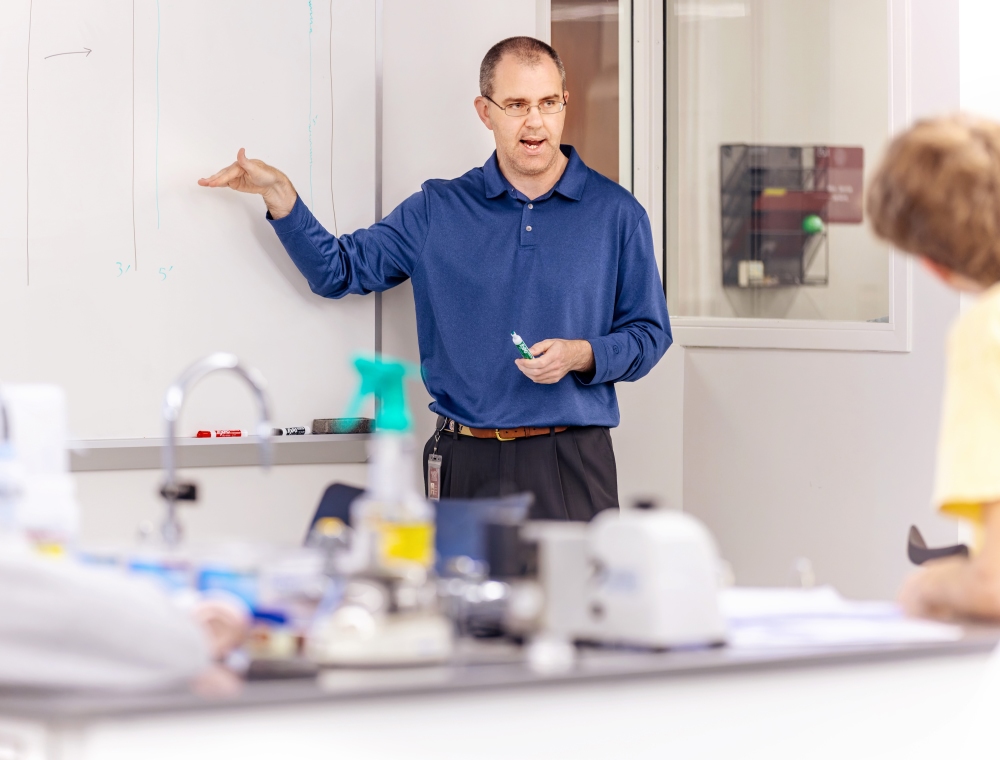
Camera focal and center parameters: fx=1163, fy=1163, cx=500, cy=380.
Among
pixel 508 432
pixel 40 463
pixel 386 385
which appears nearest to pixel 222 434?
pixel 508 432

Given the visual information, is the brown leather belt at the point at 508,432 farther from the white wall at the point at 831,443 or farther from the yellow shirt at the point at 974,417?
the yellow shirt at the point at 974,417

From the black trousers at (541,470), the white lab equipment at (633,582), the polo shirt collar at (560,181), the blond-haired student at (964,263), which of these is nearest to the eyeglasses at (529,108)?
the polo shirt collar at (560,181)

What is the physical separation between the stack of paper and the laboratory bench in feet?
0.07

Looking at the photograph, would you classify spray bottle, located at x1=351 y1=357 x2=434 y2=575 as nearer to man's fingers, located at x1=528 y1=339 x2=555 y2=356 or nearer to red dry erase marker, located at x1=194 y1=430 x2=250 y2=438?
man's fingers, located at x1=528 y1=339 x2=555 y2=356

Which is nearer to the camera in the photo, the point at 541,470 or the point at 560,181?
the point at 541,470

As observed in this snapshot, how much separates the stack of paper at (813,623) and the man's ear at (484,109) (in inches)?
68.2

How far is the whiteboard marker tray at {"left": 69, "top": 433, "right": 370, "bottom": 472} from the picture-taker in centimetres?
260

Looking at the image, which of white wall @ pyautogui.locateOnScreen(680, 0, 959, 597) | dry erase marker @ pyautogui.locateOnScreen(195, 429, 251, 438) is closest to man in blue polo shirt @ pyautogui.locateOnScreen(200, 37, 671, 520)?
dry erase marker @ pyautogui.locateOnScreen(195, 429, 251, 438)

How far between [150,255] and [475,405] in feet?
2.75

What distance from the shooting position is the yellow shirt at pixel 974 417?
1.35 metres

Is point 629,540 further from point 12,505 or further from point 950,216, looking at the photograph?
point 12,505

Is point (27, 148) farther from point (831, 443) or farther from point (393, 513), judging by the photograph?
point (831, 443)

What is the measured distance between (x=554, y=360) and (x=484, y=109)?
29.8 inches

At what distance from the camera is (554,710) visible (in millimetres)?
1186
